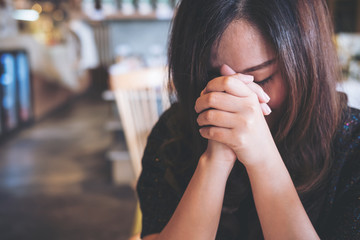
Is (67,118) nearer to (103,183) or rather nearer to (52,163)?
(52,163)

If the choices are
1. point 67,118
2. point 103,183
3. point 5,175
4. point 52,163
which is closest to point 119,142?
point 103,183

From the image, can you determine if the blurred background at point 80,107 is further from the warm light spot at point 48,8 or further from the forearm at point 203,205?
the forearm at point 203,205

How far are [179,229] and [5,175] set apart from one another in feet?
9.40

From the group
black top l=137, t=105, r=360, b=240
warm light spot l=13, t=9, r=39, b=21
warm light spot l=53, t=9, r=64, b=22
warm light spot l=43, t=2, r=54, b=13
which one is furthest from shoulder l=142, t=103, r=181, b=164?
warm light spot l=53, t=9, r=64, b=22

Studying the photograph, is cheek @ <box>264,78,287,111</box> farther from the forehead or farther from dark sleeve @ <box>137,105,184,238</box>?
dark sleeve @ <box>137,105,184,238</box>

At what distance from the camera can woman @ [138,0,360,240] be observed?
1.81 feet

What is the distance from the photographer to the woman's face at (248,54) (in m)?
0.59

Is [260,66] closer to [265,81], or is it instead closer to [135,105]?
[265,81]

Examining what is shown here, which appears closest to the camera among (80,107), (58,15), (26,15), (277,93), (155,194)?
(277,93)

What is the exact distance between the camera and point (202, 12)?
603mm

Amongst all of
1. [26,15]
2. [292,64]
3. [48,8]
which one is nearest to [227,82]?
[292,64]

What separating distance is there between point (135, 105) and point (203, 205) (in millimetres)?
747

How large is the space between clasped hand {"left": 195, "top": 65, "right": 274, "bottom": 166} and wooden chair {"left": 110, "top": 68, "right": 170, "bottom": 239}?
60 cm

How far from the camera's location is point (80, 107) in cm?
621
